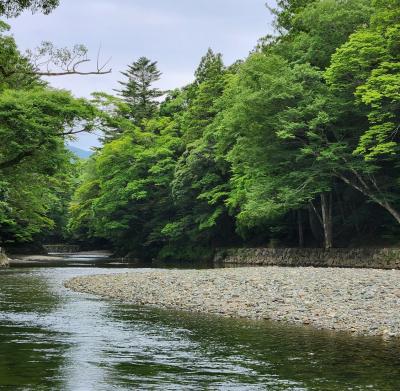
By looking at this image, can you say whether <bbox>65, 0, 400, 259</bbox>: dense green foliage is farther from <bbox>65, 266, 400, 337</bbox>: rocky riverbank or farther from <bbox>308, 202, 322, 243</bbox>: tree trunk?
<bbox>65, 266, 400, 337</bbox>: rocky riverbank

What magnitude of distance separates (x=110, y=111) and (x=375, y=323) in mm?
15070

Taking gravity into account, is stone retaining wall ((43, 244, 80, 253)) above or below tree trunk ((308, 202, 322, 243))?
below

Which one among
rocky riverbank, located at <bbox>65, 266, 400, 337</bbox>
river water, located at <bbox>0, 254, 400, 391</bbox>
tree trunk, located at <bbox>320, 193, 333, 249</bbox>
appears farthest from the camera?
tree trunk, located at <bbox>320, 193, 333, 249</bbox>

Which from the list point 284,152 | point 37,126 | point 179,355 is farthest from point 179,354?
point 284,152

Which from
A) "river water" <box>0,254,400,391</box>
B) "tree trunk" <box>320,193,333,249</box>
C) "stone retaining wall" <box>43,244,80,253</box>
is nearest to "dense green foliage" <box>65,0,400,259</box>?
"tree trunk" <box>320,193,333,249</box>

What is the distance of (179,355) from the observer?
1054 centimetres

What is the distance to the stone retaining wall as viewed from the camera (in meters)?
83.4

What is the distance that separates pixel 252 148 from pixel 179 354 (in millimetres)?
30542

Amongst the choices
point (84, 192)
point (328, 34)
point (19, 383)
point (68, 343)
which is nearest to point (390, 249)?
point (328, 34)

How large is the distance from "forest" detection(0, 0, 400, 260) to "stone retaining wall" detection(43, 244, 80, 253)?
22314mm

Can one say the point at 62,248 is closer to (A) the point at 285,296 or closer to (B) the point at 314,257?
(B) the point at 314,257

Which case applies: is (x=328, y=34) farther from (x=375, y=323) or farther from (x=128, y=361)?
(x=128, y=361)

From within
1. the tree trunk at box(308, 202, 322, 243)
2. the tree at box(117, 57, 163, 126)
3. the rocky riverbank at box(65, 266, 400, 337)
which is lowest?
the rocky riverbank at box(65, 266, 400, 337)

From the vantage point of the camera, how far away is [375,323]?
13.3 metres
